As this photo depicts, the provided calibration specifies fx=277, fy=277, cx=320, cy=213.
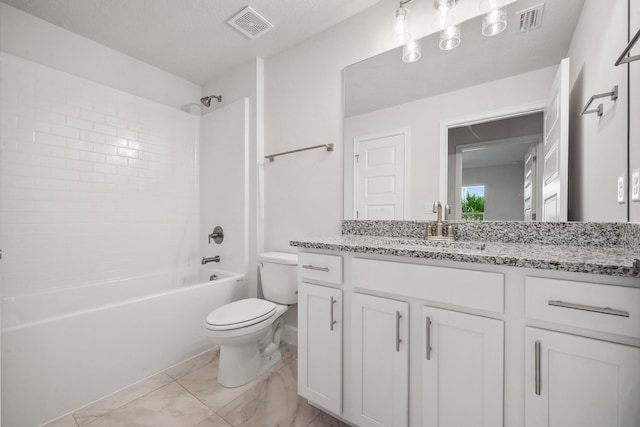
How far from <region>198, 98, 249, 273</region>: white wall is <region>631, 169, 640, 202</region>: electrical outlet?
7.44 feet

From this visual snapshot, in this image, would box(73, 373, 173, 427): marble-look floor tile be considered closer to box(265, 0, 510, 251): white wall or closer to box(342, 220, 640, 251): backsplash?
box(265, 0, 510, 251): white wall

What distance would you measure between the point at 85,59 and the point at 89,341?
210 centimetres

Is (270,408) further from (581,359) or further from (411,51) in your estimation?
(411,51)

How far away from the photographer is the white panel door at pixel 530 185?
133 cm

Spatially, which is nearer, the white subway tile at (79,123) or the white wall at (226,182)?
the white subway tile at (79,123)

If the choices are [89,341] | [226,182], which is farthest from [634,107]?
[89,341]

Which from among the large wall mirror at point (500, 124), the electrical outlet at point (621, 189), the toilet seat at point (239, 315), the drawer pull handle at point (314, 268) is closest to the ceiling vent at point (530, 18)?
the large wall mirror at point (500, 124)

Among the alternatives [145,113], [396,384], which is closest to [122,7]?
[145,113]

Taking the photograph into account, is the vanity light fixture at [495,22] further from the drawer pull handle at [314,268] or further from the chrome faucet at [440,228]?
the drawer pull handle at [314,268]

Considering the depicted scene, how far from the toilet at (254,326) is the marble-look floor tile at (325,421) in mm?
540

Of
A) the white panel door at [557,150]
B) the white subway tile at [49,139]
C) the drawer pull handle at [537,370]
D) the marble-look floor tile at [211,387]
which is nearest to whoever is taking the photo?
the drawer pull handle at [537,370]

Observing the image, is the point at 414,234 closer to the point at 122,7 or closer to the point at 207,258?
the point at 207,258

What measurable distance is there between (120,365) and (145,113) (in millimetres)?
2030

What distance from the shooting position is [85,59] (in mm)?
2184
